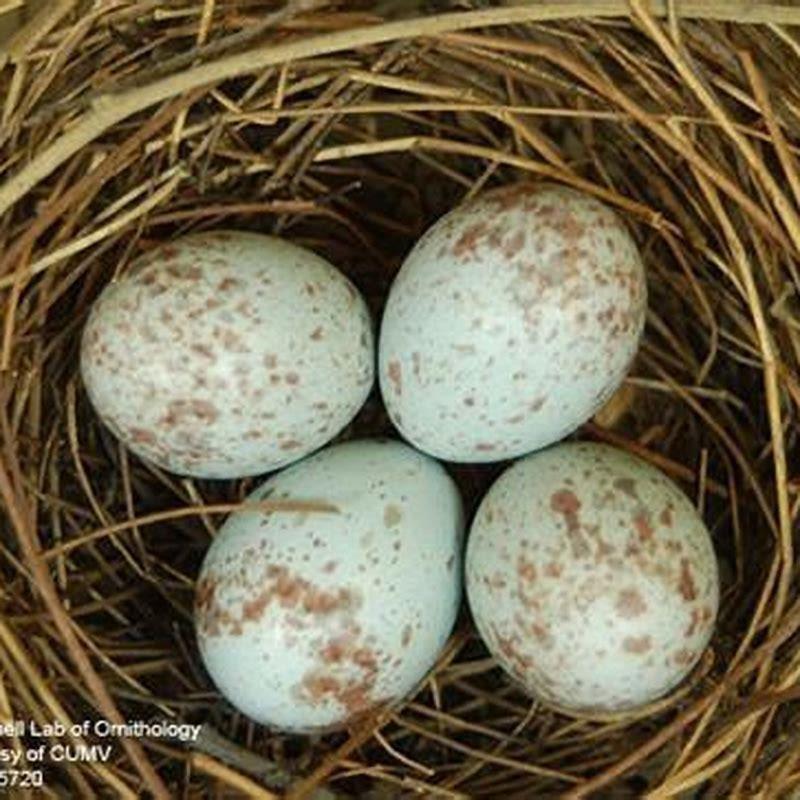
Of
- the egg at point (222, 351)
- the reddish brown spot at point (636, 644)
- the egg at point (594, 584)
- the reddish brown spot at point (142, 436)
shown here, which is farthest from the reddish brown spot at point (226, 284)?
the reddish brown spot at point (636, 644)

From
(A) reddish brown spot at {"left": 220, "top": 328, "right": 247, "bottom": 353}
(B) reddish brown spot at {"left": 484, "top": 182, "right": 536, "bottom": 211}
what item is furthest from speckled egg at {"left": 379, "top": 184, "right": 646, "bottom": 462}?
(A) reddish brown spot at {"left": 220, "top": 328, "right": 247, "bottom": 353}

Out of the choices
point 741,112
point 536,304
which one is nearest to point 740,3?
point 741,112

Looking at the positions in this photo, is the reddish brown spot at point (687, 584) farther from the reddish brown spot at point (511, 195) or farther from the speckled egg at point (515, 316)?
the reddish brown spot at point (511, 195)

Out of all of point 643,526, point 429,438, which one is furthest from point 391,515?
point 643,526

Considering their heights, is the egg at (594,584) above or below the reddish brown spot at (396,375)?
below

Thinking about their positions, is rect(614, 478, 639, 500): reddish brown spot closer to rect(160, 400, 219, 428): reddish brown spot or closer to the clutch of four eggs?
the clutch of four eggs

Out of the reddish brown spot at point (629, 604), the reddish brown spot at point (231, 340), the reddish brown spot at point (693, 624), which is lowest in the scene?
the reddish brown spot at point (693, 624)

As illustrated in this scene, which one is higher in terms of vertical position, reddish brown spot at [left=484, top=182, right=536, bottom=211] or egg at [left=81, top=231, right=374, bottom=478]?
reddish brown spot at [left=484, top=182, right=536, bottom=211]
